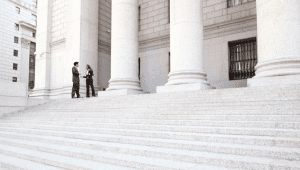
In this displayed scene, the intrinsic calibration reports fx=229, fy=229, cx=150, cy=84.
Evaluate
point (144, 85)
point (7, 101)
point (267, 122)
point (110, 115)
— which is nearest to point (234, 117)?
point (267, 122)

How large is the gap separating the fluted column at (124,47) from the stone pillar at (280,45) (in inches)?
272

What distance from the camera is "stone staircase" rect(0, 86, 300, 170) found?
147 inches

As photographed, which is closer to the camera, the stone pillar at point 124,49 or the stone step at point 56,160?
the stone step at point 56,160

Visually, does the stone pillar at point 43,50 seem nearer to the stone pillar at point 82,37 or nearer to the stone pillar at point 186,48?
the stone pillar at point 82,37

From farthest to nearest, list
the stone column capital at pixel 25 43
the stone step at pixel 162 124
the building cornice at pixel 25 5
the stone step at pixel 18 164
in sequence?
1. the stone column capital at pixel 25 43
2. the building cornice at pixel 25 5
3. the stone step at pixel 162 124
4. the stone step at pixel 18 164

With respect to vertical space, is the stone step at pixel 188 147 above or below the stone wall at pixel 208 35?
below

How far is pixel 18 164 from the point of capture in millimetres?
4645

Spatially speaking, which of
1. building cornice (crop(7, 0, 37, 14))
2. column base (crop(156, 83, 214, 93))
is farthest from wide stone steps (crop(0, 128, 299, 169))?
building cornice (crop(7, 0, 37, 14))

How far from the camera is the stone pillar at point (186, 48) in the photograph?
1059cm

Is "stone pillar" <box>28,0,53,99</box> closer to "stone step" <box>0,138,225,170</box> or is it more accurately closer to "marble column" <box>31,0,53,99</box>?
"marble column" <box>31,0,53,99</box>

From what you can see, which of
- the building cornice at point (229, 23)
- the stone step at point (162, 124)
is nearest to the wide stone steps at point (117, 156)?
the stone step at point (162, 124)

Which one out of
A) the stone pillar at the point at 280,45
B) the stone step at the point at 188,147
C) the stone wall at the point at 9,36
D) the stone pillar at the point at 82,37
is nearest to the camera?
the stone step at the point at 188,147

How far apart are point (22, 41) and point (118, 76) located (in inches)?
1527

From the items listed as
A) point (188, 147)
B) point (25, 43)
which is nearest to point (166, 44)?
point (188, 147)
